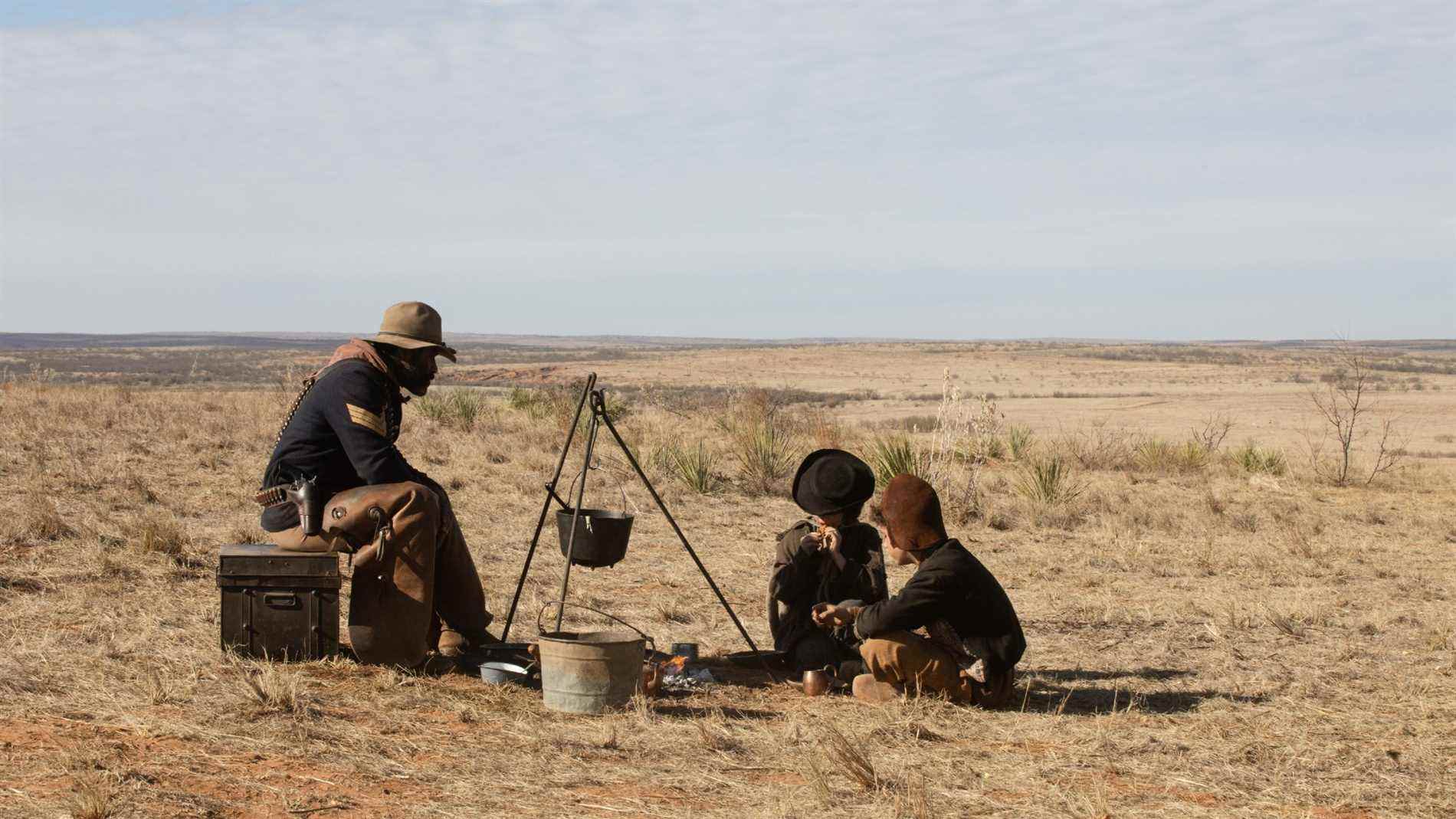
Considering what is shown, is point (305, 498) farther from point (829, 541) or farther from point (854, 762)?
point (854, 762)

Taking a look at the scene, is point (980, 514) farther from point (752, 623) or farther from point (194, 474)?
point (194, 474)

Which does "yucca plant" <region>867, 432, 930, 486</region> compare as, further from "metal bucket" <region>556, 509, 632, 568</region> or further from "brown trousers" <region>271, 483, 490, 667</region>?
"brown trousers" <region>271, 483, 490, 667</region>

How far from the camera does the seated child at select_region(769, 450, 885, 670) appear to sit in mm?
6258

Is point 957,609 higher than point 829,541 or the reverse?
the reverse

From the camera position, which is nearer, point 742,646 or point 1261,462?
point 742,646

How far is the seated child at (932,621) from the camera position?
5730 mm

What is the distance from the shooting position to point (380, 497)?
6.09 m

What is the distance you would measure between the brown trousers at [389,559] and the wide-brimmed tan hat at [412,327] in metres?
0.67

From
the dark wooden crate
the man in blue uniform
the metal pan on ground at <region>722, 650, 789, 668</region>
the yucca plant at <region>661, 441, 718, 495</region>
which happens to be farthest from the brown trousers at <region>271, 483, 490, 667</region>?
the yucca plant at <region>661, 441, 718, 495</region>

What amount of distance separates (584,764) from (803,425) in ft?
42.5

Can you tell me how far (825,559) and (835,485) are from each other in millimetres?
396

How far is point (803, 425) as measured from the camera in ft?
58.4

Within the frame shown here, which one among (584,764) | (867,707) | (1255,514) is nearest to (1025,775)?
(867,707)

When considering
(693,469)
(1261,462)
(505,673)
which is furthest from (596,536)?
(1261,462)
